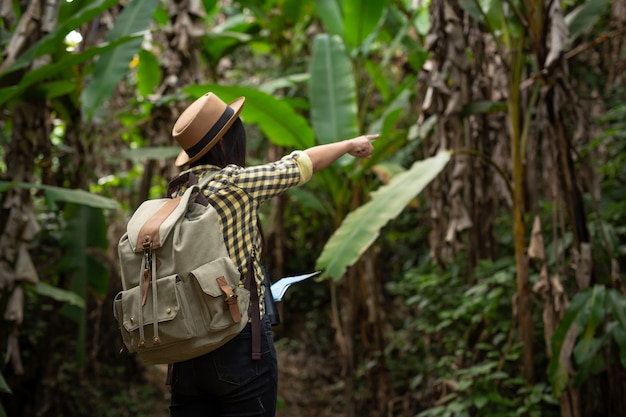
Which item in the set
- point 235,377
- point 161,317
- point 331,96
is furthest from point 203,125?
point 331,96

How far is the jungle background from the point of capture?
10.6ft

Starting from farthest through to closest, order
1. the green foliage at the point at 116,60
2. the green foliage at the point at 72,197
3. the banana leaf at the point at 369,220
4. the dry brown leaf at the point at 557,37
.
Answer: the green foliage at the point at 116,60 → the green foliage at the point at 72,197 → the dry brown leaf at the point at 557,37 → the banana leaf at the point at 369,220

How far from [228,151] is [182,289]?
0.46 m

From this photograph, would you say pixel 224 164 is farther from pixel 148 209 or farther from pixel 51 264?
pixel 51 264

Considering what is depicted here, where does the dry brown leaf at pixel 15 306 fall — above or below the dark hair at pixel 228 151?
below

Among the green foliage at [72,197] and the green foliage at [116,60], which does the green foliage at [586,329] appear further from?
the green foliage at [116,60]

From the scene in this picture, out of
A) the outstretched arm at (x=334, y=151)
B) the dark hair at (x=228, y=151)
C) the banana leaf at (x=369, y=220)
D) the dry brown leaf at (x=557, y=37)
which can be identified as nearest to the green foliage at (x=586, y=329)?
the banana leaf at (x=369, y=220)

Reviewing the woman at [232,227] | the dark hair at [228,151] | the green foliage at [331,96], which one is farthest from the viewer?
the green foliage at [331,96]

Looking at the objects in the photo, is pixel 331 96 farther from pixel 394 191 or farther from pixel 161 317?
pixel 161 317

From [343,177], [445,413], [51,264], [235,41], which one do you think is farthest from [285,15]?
[445,413]

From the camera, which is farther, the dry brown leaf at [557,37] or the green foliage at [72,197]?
the green foliage at [72,197]

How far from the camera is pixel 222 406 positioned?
176 centimetres

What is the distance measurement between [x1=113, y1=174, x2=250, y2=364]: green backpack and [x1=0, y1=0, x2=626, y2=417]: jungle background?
1.24 metres

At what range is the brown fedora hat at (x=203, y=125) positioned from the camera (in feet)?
5.92
